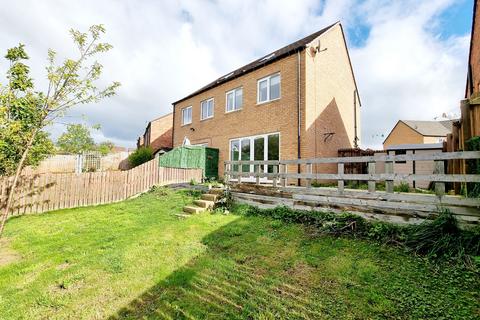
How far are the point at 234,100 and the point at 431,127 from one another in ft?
131

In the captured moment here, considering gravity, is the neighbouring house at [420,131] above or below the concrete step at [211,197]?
above

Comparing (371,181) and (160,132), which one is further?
(160,132)

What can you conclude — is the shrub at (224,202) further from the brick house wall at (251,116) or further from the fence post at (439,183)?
the fence post at (439,183)

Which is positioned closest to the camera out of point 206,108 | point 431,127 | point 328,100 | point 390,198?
point 390,198

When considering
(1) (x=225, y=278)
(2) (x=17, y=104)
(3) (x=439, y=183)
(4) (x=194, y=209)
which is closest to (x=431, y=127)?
(3) (x=439, y=183)

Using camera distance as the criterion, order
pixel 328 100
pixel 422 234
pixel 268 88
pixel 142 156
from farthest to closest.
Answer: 1. pixel 142 156
2. pixel 328 100
3. pixel 268 88
4. pixel 422 234

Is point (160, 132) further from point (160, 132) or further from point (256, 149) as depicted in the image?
point (256, 149)

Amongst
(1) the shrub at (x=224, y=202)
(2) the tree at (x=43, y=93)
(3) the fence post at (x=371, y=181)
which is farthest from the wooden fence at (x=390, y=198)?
(2) the tree at (x=43, y=93)

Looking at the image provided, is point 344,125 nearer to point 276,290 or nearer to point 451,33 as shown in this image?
point 451,33

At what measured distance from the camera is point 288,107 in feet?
34.5

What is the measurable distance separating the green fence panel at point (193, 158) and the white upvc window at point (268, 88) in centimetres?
451

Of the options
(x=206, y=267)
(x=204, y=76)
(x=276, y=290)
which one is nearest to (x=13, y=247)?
(x=206, y=267)

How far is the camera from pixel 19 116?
16.1ft

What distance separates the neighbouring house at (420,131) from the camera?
34.4 meters
